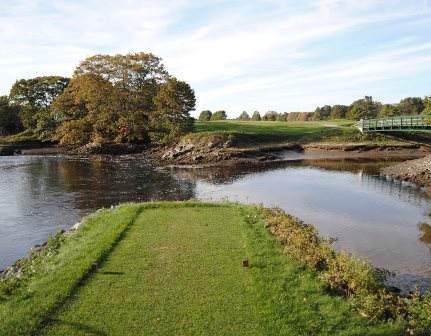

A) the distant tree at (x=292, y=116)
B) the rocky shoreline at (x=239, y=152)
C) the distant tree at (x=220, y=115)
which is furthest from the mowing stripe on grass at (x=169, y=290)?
the distant tree at (x=292, y=116)

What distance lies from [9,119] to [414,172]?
3255 inches

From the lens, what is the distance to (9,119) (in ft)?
286

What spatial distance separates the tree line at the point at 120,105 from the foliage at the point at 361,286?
160 ft

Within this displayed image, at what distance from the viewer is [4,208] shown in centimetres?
2623

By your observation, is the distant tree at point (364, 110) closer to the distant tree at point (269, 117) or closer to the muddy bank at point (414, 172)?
the distant tree at point (269, 117)

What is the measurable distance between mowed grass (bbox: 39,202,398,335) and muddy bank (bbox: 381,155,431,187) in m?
25.0

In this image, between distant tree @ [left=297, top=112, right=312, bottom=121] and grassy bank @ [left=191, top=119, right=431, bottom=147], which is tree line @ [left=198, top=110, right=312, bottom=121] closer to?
distant tree @ [left=297, top=112, right=312, bottom=121]

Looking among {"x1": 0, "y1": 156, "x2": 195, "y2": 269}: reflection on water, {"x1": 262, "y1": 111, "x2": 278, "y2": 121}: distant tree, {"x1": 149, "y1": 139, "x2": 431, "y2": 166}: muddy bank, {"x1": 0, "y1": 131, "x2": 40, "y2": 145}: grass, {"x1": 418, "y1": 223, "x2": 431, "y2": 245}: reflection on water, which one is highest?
{"x1": 262, "y1": 111, "x2": 278, "y2": 121}: distant tree

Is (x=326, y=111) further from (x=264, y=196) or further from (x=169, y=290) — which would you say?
(x=169, y=290)

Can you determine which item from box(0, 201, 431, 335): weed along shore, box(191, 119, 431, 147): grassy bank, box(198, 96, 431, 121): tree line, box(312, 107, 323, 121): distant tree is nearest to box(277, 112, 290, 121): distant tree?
box(198, 96, 431, 121): tree line

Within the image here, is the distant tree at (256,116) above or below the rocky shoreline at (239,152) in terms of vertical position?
above

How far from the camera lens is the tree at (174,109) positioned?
61188 millimetres

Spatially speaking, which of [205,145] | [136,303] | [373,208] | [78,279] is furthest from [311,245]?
[205,145]

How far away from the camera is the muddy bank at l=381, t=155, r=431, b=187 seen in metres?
34.5
